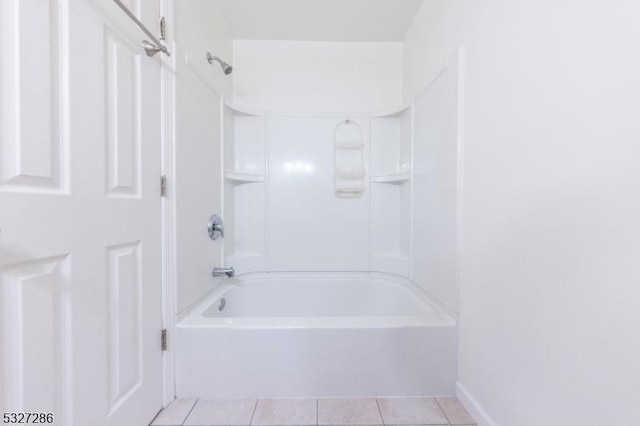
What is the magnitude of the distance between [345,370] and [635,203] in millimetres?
1167

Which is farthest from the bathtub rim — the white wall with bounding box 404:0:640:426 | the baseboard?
the baseboard

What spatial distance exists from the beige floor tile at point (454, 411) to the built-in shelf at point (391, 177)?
130cm

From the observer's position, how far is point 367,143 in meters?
2.16

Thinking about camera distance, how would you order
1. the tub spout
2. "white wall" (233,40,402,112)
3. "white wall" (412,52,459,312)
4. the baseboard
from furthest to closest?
"white wall" (233,40,402,112), the tub spout, "white wall" (412,52,459,312), the baseboard

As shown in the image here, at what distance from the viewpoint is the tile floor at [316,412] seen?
112cm

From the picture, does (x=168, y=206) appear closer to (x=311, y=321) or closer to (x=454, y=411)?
(x=311, y=321)

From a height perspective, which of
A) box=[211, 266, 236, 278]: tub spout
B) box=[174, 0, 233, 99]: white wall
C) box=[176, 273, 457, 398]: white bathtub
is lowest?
box=[176, 273, 457, 398]: white bathtub

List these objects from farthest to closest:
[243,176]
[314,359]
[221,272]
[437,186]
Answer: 1. [243,176]
2. [221,272]
3. [437,186]
4. [314,359]

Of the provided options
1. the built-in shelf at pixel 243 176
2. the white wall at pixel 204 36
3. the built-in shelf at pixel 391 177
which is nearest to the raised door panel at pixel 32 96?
the white wall at pixel 204 36

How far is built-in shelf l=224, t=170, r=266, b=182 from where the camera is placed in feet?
6.24

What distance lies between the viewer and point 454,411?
1.17 meters

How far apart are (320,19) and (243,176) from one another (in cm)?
126

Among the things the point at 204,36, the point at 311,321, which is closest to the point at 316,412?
the point at 311,321

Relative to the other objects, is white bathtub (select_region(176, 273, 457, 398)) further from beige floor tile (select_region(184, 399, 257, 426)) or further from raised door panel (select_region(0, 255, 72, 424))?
raised door panel (select_region(0, 255, 72, 424))
